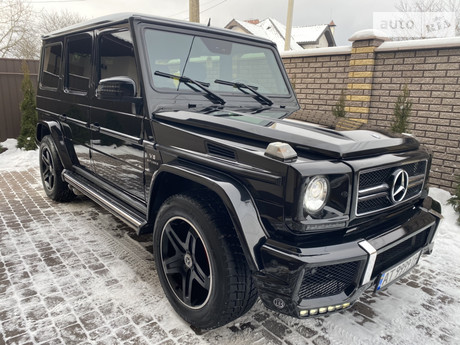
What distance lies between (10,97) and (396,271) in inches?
374

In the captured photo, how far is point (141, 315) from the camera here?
2.47m

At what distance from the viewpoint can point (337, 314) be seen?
2.58m

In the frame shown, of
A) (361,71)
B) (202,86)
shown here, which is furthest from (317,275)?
(361,71)

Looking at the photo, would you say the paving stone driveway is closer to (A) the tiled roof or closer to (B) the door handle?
(B) the door handle

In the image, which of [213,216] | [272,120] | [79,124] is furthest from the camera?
[79,124]

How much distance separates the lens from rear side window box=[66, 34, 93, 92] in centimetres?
343

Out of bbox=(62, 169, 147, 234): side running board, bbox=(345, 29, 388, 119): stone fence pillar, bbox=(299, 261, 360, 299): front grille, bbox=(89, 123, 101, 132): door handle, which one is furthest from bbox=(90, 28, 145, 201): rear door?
bbox=(345, 29, 388, 119): stone fence pillar

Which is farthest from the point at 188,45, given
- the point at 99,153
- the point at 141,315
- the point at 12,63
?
the point at 12,63

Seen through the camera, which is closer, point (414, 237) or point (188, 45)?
point (414, 237)

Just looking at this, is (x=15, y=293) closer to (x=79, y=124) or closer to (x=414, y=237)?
(x=79, y=124)

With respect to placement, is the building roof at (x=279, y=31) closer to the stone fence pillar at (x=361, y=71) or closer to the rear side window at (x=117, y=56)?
the stone fence pillar at (x=361, y=71)

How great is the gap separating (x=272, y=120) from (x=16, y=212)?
3.74 metres

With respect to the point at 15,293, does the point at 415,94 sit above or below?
above

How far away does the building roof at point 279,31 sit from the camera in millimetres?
29188
